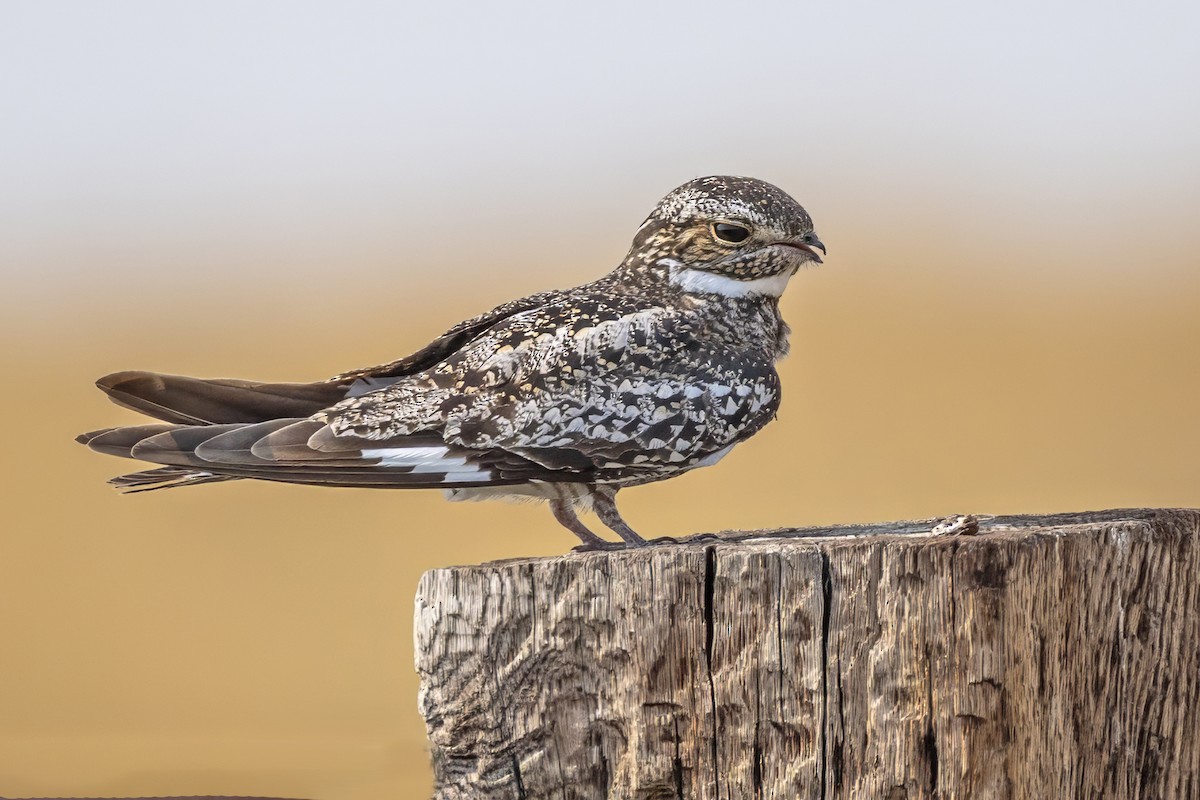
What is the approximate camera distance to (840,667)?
2666mm

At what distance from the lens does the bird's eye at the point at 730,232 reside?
4184 millimetres

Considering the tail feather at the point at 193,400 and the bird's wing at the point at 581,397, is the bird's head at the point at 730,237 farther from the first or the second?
the tail feather at the point at 193,400

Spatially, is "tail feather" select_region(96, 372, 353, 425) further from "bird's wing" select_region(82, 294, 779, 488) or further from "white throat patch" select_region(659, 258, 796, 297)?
"white throat patch" select_region(659, 258, 796, 297)

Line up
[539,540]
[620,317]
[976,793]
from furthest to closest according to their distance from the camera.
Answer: [539,540] < [620,317] < [976,793]

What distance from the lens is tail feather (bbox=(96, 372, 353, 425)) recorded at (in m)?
3.84

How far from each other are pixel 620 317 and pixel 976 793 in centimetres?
189

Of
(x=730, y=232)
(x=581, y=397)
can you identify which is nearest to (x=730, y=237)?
(x=730, y=232)

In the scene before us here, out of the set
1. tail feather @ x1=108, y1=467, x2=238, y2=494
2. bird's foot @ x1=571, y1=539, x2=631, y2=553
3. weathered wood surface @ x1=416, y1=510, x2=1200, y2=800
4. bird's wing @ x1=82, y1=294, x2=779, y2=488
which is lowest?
weathered wood surface @ x1=416, y1=510, x2=1200, y2=800

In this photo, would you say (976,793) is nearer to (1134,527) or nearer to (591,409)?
(1134,527)

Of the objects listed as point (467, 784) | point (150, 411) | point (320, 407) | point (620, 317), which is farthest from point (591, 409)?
point (150, 411)

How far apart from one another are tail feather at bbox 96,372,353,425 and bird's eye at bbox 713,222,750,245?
1.54m

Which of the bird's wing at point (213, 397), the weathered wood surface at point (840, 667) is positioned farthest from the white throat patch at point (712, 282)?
the weathered wood surface at point (840, 667)

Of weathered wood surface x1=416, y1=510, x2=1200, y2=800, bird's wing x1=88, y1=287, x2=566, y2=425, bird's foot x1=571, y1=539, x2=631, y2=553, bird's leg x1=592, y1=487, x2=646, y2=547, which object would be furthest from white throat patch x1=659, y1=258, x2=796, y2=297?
weathered wood surface x1=416, y1=510, x2=1200, y2=800

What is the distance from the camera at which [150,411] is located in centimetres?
388
